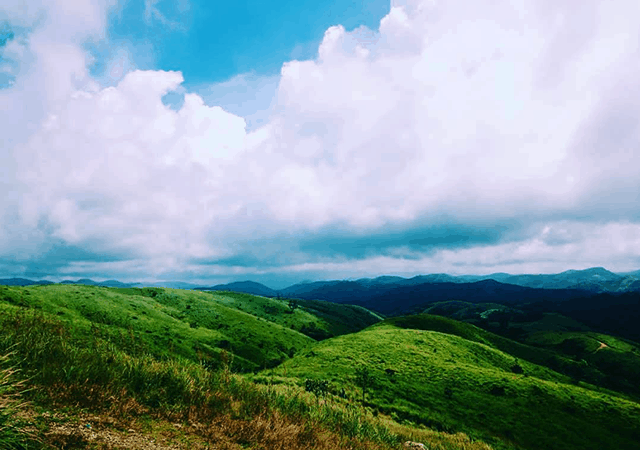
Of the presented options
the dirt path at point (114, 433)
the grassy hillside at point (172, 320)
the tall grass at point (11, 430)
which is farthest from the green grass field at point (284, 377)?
the grassy hillside at point (172, 320)

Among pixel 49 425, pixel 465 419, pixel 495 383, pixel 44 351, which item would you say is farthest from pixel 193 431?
pixel 495 383

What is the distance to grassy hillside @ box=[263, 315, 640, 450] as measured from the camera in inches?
1903

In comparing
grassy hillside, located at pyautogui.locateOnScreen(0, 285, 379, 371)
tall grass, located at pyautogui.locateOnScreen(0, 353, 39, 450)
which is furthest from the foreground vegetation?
grassy hillside, located at pyautogui.locateOnScreen(0, 285, 379, 371)

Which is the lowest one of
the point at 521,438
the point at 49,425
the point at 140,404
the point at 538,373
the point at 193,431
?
the point at 538,373

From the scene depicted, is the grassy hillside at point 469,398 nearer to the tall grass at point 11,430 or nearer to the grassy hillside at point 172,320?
the grassy hillside at point 172,320

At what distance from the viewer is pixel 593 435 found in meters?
52.6

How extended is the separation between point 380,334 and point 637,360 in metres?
137

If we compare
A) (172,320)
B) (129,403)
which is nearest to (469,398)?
(129,403)

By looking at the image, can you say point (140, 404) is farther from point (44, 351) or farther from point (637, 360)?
point (637, 360)

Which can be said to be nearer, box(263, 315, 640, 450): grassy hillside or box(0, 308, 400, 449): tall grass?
box(0, 308, 400, 449): tall grass

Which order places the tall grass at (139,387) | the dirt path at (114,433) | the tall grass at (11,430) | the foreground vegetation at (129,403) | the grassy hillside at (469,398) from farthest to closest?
the grassy hillside at (469,398) < the tall grass at (139,387) < the foreground vegetation at (129,403) < the dirt path at (114,433) < the tall grass at (11,430)

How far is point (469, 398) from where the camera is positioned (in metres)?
57.0

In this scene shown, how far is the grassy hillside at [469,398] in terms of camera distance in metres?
48.3

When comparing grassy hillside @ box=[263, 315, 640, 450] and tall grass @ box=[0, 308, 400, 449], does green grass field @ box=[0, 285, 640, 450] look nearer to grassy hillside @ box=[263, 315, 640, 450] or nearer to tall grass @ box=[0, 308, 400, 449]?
tall grass @ box=[0, 308, 400, 449]
